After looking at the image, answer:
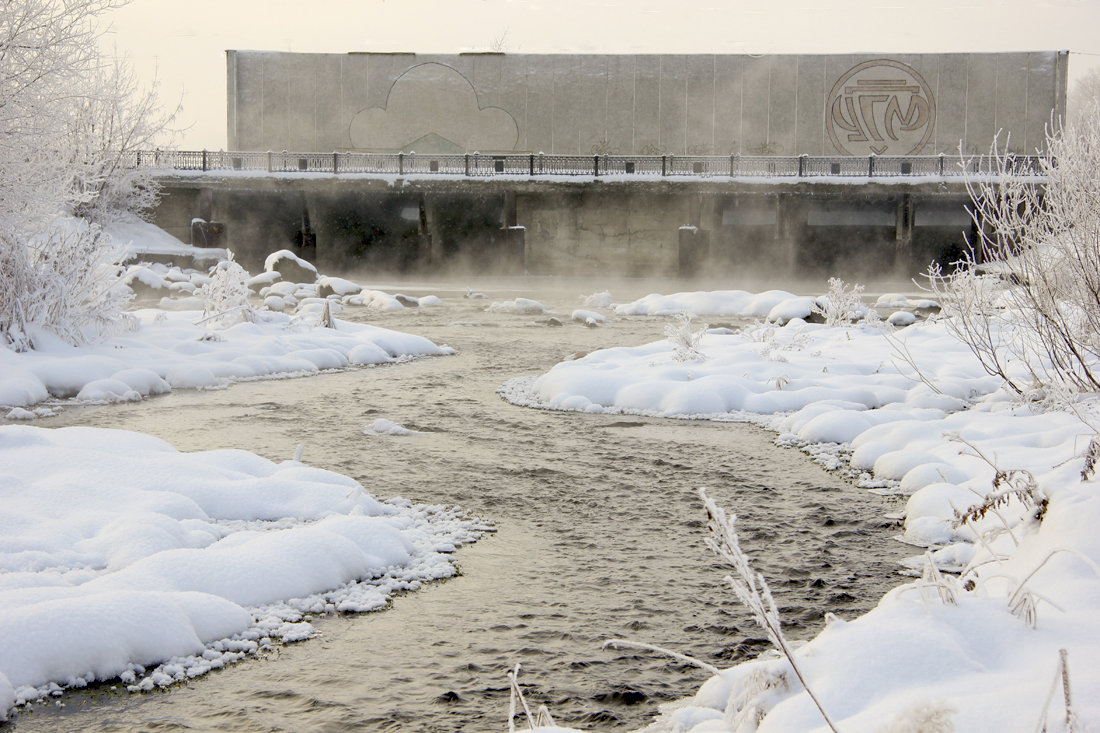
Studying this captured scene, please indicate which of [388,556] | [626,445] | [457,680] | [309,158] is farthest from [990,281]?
[309,158]

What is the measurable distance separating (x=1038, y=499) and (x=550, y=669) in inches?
83.7

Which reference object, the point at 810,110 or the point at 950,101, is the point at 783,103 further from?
the point at 950,101

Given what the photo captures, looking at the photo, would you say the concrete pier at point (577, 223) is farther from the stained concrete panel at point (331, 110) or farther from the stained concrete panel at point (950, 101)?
the stained concrete panel at point (331, 110)

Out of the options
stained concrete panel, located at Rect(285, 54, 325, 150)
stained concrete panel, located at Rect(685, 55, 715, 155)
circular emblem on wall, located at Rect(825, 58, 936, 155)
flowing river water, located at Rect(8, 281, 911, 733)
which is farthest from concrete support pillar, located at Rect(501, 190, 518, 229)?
flowing river water, located at Rect(8, 281, 911, 733)

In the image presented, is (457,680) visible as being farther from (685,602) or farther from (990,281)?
(990,281)

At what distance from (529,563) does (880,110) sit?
36.6 meters

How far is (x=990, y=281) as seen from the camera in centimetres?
996

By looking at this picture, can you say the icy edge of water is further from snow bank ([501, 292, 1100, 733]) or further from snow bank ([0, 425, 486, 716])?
snow bank ([501, 292, 1100, 733])

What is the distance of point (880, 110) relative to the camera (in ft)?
127

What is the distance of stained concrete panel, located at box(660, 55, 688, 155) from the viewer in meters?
39.6

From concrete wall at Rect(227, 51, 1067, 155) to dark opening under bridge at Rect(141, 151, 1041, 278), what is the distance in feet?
7.60

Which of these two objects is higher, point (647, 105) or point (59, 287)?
point (647, 105)

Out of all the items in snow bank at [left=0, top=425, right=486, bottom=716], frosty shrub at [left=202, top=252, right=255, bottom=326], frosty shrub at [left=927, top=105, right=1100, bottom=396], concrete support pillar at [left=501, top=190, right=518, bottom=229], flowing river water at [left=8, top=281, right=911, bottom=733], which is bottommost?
flowing river water at [left=8, top=281, right=911, bottom=733]

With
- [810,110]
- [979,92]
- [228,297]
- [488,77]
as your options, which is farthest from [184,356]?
[979,92]
